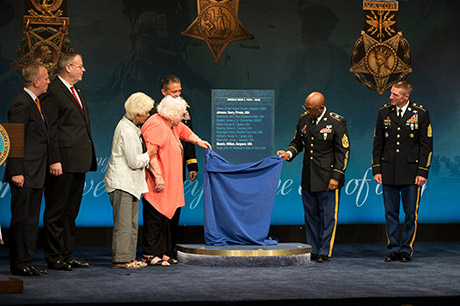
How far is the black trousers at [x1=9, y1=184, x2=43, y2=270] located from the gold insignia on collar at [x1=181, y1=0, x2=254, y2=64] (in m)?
3.24

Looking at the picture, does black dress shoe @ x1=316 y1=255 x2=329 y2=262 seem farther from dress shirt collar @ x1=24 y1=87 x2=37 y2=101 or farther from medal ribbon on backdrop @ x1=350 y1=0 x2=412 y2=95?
dress shirt collar @ x1=24 y1=87 x2=37 y2=101

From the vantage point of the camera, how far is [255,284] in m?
5.02

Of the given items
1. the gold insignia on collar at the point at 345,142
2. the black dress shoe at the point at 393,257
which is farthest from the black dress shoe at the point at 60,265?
the black dress shoe at the point at 393,257

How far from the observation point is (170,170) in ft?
20.2

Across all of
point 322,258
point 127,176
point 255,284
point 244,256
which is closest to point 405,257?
point 322,258

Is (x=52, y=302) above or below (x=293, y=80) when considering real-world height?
below

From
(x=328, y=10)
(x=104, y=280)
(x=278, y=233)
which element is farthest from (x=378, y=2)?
(x=104, y=280)

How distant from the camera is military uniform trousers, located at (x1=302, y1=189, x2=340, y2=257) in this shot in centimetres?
655

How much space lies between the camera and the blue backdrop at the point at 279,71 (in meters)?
7.78

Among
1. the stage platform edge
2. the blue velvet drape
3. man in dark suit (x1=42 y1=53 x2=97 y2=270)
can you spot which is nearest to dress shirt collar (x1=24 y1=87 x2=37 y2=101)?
man in dark suit (x1=42 y1=53 x2=97 y2=270)

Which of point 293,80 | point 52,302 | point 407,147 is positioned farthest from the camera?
point 293,80

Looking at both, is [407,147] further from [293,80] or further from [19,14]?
[19,14]

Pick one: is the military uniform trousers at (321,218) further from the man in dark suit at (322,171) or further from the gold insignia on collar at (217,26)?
the gold insignia on collar at (217,26)

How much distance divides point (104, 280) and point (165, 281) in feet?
1.53
